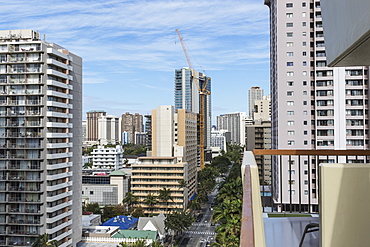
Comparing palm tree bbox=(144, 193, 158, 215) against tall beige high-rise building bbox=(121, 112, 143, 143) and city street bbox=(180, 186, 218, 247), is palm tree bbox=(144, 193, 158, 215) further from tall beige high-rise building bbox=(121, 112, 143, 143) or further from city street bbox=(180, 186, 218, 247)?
tall beige high-rise building bbox=(121, 112, 143, 143)

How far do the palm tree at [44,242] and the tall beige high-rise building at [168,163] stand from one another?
56.1ft

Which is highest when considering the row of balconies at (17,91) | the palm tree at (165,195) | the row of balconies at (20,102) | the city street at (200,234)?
the row of balconies at (17,91)

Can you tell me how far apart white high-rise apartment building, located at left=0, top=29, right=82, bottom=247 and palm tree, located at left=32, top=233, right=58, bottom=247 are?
3.22 feet

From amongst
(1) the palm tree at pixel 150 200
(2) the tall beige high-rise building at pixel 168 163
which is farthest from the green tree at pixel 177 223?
(2) the tall beige high-rise building at pixel 168 163

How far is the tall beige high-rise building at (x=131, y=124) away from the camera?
114m

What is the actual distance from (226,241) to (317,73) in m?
16.6

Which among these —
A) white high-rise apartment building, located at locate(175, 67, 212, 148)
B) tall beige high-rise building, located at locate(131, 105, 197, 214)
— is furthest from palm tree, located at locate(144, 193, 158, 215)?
white high-rise apartment building, located at locate(175, 67, 212, 148)

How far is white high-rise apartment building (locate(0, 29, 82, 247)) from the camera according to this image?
59.6 ft

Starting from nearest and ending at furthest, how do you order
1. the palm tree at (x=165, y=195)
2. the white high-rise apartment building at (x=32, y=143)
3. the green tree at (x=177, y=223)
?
the white high-rise apartment building at (x=32, y=143) < the green tree at (x=177, y=223) < the palm tree at (x=165, y=195)

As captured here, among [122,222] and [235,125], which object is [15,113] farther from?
[235,125]

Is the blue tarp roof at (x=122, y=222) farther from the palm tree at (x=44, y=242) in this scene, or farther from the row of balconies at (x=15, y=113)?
the row of balconies at (x=15, y=113)

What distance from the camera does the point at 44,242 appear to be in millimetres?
16406

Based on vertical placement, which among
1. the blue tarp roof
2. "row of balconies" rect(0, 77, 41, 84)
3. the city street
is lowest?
the city street

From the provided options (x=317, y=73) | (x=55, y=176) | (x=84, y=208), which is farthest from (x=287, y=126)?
(x=84, y=208)
